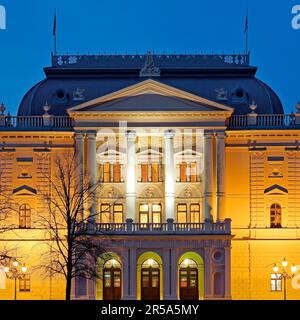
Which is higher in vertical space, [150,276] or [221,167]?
[221,167]

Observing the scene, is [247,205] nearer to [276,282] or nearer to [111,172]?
[276,282]

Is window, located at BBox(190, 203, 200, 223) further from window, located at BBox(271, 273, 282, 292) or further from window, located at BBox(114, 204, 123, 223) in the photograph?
window, located at BBox(271, 273, 282, 292)

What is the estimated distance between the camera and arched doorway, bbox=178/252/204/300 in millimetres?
78562

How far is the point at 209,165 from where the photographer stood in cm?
8225

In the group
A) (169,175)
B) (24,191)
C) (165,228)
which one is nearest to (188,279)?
(165,228)

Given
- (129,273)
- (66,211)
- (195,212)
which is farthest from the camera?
(195,212)

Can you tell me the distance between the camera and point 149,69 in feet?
→ 278

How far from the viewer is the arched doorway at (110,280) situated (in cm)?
7856

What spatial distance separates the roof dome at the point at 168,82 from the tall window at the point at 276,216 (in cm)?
882

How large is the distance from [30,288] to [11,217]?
6410 mm

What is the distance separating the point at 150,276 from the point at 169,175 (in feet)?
29.1
